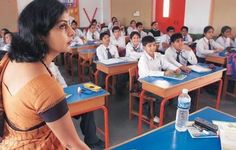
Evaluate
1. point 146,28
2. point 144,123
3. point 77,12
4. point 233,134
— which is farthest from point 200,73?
point 77,12

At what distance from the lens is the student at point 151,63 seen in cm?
290

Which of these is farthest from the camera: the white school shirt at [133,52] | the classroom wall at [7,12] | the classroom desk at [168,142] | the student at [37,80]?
the classroom wall at [7,12]

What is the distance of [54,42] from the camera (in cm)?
90

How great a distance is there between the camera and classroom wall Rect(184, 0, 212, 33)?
19.1ft

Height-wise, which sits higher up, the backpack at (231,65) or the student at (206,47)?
the student at (206,47)

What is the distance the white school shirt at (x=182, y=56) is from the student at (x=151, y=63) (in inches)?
7.8

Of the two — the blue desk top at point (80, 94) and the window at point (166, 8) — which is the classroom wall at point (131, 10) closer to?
the window at point (166, 8)

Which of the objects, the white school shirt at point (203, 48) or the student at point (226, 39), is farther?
the student at point (226, 39)

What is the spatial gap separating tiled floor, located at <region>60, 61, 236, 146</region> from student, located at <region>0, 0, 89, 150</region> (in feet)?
6.00

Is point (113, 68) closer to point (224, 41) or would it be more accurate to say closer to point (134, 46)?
point (134, 46)

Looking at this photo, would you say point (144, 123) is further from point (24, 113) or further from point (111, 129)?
point (24, 113)

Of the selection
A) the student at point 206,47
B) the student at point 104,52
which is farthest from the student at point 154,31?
the student at point 104,52

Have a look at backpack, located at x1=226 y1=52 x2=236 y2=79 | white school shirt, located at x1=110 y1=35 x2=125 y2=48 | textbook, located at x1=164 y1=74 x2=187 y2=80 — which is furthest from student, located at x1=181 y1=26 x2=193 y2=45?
textbook, located at x1=164 y1=74 x2=187 y2=80

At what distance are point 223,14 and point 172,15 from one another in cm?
153
